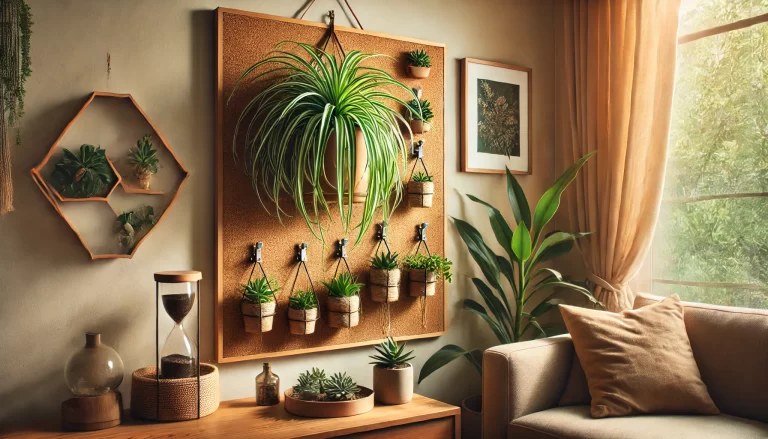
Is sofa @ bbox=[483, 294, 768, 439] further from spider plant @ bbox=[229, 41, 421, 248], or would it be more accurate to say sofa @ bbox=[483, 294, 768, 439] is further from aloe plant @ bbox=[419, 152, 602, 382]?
spider plant @ bbox=[229, 41, 421, 248]

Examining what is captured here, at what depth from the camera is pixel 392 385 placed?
2363 mm

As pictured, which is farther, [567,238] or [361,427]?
[567,238]

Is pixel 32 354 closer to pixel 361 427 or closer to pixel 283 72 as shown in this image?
pixel 361 427

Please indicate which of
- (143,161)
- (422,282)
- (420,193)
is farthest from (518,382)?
(143,161)

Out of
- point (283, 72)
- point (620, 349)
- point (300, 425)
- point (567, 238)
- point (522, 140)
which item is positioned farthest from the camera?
point (522, 140)

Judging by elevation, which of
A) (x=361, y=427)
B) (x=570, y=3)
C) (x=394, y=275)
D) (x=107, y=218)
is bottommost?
(x=361, y=427)

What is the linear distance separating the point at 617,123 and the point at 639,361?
119 centimetres

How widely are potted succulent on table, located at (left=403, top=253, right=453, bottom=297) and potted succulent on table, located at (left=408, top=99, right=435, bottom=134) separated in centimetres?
54

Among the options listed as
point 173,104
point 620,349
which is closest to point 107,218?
point 173,104

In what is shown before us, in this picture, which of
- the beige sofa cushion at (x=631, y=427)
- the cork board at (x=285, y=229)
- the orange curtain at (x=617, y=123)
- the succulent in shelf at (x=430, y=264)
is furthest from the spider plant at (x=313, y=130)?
the orange curtain at (x=617, y=123)

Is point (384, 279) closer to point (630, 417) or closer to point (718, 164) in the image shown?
→ point (630, 417)

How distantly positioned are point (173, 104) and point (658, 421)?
77.1 inches

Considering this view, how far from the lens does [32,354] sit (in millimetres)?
2135

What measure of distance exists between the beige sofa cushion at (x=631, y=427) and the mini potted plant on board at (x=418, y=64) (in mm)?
1438
